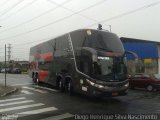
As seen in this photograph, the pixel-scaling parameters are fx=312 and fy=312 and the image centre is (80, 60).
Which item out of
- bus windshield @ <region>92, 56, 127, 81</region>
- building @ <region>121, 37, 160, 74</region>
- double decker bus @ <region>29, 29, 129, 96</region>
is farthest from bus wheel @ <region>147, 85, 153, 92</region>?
building @ <region>121, 37, 160, 74</region>

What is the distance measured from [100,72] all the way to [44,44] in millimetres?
11260

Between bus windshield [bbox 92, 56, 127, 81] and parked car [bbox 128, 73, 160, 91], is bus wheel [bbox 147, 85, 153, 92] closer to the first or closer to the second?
parked car [bbox 128, 73, 160, 91]

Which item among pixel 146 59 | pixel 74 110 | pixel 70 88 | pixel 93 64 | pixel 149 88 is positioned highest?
pixel 146 59

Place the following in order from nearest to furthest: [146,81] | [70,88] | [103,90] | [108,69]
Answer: [103,90] → [108,69] → [70,88] → [146,81]

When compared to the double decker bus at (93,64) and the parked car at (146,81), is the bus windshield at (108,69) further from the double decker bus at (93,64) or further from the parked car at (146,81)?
the parked car at (146,81)

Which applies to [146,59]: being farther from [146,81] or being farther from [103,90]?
[103,90]

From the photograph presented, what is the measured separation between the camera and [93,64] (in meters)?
16.0

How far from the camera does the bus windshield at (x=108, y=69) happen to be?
15.9 meters

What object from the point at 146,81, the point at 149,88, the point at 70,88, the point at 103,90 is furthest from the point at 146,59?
the point at 103,90

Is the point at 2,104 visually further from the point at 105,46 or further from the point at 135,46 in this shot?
the point at 135,46

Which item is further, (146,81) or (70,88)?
(146,81)

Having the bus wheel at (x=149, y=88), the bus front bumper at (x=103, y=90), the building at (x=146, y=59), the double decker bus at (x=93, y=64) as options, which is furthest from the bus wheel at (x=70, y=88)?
the building at (x=146, y=59)

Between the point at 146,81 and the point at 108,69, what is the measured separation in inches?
325

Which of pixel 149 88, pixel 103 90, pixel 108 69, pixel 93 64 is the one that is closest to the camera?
pixel 103 90
